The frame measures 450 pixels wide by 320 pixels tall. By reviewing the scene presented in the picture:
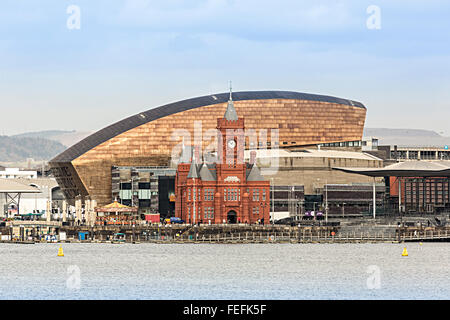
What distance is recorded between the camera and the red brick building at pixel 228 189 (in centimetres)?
17200

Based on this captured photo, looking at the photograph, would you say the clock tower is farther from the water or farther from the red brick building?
the water

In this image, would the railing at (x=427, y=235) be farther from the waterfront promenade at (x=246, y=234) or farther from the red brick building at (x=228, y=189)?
the red brick building at (x=228, y=189)

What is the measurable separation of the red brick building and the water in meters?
26.4

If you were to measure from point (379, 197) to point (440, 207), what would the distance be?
1096cm

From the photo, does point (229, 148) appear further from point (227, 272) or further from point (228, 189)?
point (227, 272)

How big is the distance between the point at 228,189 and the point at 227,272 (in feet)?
224

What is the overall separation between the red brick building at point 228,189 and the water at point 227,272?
26409 mm

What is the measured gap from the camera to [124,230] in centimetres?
16038

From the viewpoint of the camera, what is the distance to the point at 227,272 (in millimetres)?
105000

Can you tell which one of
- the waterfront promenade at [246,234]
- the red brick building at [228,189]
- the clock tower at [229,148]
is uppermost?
the clock tower at [229,148]

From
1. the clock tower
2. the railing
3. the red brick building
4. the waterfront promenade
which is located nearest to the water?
the railing

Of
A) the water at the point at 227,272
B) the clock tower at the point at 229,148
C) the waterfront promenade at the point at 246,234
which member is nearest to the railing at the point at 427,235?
the waterfront promenade at the point at 246,234
